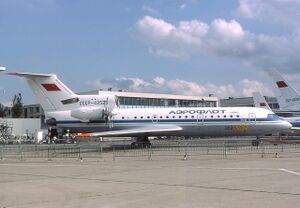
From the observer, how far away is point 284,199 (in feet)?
33.7

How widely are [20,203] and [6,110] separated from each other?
131 metres

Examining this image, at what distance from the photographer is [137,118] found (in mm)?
42031

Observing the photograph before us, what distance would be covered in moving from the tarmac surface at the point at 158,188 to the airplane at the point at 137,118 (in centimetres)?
2276

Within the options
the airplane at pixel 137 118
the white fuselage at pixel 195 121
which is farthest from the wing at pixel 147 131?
the white fuselage at pixel 195 121

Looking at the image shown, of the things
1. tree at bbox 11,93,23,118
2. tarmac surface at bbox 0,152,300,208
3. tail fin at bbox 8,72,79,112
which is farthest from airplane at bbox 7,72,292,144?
tree at bbox 11,93,23,118

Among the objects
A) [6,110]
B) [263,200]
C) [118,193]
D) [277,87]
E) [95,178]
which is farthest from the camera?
[6,110]

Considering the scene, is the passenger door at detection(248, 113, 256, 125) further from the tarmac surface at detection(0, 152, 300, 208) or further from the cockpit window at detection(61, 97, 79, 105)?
the tarmac surface at detection(0, 152, 300, 208)

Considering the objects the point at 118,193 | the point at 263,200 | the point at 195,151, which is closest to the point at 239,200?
the point at 263,200

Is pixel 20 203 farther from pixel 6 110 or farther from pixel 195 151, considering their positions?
pixel 6 110

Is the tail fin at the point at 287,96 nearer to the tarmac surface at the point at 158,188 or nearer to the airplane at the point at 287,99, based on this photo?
the airplane at the point at 287,99

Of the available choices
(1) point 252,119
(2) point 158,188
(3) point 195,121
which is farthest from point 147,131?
(2) point 158,188

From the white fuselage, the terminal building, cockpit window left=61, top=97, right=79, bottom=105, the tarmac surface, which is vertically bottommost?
the tarmac surface

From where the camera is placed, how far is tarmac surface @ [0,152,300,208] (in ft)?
33.8

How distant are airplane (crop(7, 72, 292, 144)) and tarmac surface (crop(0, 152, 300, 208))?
896 inches
